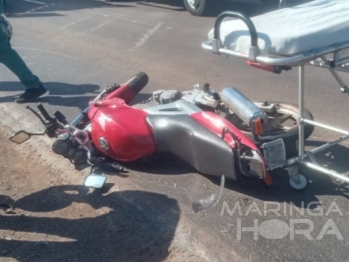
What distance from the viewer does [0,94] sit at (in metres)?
7.76

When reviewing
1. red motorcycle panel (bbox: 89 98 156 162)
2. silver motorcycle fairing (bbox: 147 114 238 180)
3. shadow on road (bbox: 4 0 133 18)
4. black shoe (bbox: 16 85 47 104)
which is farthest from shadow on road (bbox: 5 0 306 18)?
silver motorcycle fairing (bbox: 147 114 238 180)

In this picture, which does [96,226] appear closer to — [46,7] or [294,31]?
[294,31]

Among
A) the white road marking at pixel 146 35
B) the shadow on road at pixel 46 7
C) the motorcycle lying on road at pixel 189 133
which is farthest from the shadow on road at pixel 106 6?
the motorcycle lying on road at pixel 189 133

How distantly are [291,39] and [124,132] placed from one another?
5.68 feet

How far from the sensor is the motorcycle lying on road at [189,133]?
4.54 meters

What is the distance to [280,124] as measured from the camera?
529 cm

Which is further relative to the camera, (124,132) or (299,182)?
(124,132)

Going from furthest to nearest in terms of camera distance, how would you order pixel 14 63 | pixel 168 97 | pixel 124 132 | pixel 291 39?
pixel 14 63
pixel 168 97
pixel 124 132
pixel 291 39

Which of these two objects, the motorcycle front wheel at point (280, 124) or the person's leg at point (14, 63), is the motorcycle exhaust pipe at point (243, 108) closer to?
the motorcycle front wheel at point (280, 124)

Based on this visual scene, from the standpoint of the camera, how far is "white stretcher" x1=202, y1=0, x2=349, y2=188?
12.6 feet

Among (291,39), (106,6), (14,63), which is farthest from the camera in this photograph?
(106,6)

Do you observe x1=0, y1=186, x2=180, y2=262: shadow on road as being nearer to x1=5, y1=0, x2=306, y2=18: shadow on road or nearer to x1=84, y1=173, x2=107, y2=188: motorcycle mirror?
x1=84, y1=173, x2=107, y2=188: motorcycle mirror

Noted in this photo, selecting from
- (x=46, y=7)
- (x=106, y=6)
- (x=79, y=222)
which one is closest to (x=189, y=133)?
(x=79, y=222)

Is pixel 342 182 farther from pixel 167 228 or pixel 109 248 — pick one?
pixel 109 248
